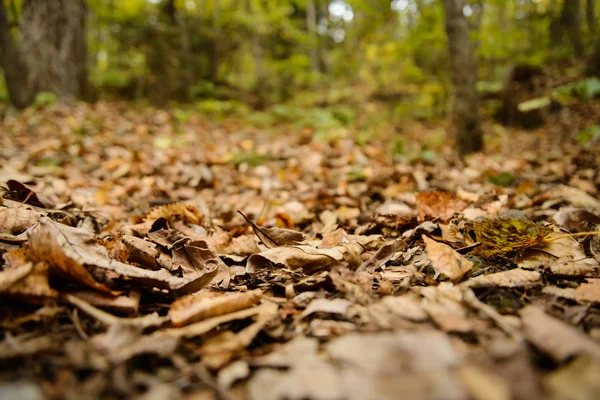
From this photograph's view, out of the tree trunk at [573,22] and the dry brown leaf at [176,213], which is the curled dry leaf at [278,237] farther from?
the tree trunk at [573,22]

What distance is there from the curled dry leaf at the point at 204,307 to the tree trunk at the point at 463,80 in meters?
4.09

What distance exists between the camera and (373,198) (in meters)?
2.53

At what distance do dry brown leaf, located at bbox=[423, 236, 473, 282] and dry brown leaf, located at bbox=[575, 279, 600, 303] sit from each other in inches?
11.8

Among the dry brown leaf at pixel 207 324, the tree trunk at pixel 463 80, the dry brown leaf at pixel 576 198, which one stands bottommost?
the dry brown leaf at pixel 576 198

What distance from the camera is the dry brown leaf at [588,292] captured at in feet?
3.43

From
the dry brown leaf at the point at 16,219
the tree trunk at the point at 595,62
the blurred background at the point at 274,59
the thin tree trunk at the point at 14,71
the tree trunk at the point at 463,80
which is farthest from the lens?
the blurred background at the point at 274,59

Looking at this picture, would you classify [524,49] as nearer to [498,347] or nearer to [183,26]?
[183,26]

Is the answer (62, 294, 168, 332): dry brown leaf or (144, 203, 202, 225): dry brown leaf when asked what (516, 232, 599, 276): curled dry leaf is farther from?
(144, 203, 202, 225): dry brown leaf

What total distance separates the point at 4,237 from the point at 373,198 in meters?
2.01

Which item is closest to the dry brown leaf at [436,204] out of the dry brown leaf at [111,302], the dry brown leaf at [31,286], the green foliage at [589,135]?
the dry brown leaf at [111,302]

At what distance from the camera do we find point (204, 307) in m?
0.96

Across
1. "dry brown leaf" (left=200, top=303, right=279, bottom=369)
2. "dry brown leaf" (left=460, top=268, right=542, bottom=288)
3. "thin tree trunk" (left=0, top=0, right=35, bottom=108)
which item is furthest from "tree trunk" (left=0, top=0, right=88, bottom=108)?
"dry brown leaf" (left=460, top=268, right=542, bottom=288)

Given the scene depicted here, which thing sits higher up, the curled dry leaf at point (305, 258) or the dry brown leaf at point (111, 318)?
the dry brown leaf at point (111, 318)

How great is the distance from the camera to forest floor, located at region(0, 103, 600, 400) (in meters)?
0.70
